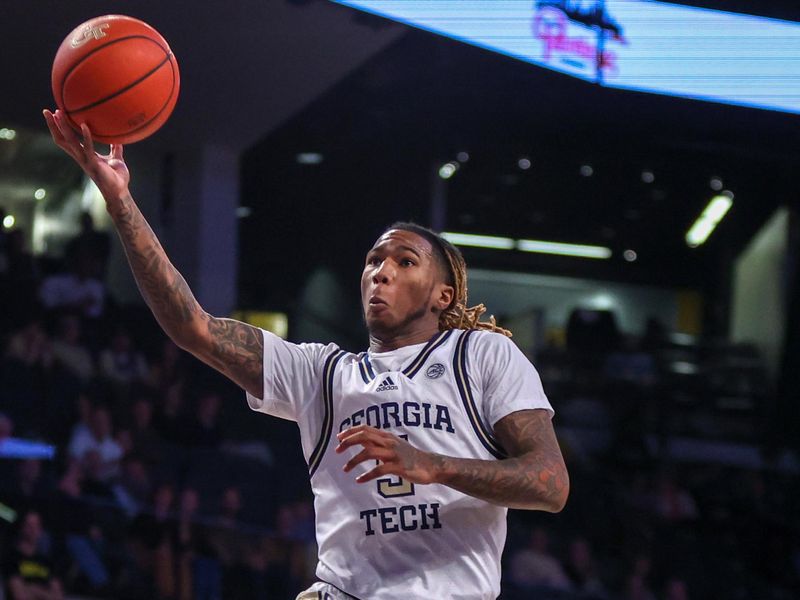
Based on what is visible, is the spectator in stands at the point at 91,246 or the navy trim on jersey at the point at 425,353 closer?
the navy trim on jersey at the point at 425,353

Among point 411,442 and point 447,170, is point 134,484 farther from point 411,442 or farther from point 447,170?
point 447,170

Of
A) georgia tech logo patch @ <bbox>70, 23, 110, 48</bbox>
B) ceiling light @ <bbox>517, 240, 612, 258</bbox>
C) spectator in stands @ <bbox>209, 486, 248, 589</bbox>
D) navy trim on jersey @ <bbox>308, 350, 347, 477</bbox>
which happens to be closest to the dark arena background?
spectator in stands @ <bbox>209, 486, 248, 589</bbox>

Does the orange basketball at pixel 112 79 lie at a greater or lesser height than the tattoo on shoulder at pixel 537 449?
greater

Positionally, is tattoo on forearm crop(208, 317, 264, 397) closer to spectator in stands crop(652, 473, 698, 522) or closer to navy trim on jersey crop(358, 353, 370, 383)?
navy trim on jersey crop(358, 353, 370, 383)

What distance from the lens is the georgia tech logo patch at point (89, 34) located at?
113 inches

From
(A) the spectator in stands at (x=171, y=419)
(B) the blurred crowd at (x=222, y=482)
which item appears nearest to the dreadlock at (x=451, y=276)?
(B) the blurred crowd at (x=222, y=482)

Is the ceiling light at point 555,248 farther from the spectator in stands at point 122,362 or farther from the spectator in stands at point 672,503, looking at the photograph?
the spectator in stands at point 122,362

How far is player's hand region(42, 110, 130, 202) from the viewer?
2592 mm

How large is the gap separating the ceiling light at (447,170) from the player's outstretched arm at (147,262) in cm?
973

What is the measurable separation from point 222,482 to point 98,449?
924 millimetres

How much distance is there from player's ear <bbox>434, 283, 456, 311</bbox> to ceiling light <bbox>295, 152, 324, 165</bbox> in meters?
9.12

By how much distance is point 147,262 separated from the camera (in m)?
2.64

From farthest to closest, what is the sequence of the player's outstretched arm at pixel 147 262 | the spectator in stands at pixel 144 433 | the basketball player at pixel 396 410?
the spectator in stands at pixel 144 433 → the player's outstretched arm at pixel 147 262 → the basketball player at pixel 396 410

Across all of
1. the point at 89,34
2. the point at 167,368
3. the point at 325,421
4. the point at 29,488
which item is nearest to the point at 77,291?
the point at 167,368
